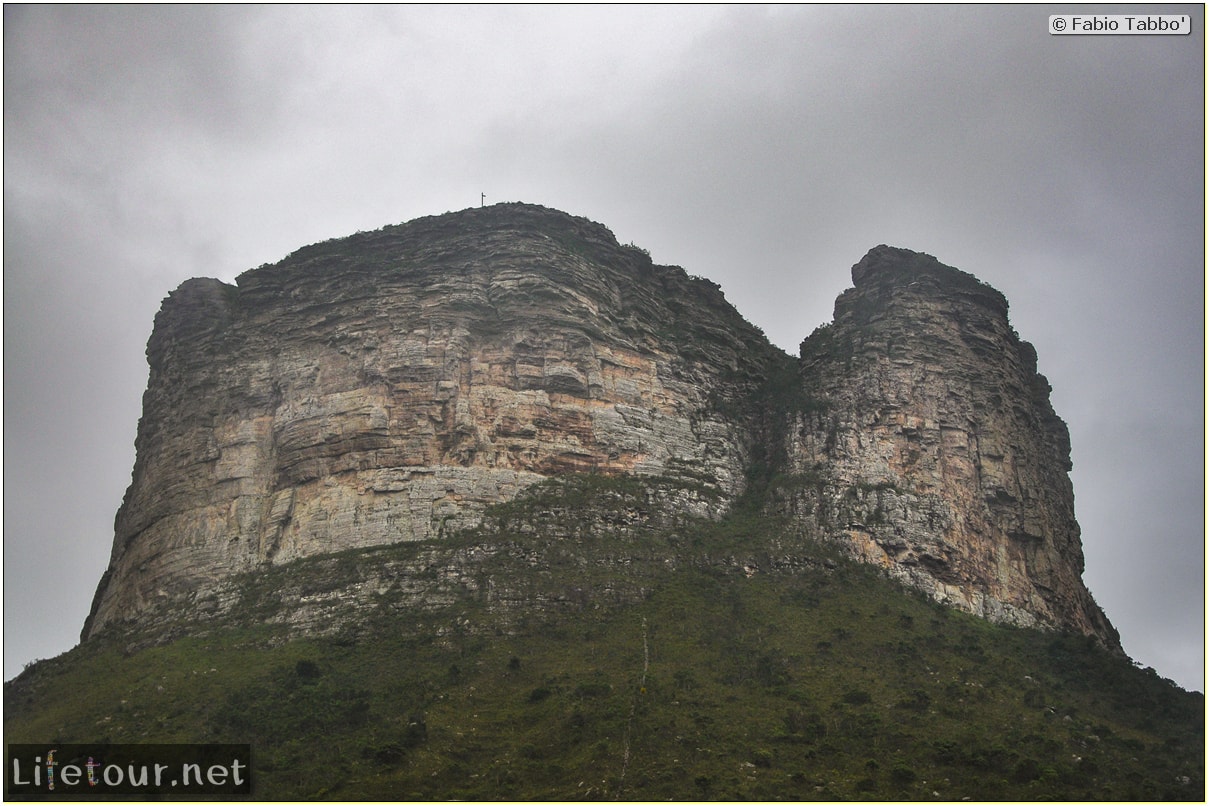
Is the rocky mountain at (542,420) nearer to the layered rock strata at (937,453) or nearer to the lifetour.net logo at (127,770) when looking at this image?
the layered rock strata at (937,453)

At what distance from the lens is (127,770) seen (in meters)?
51.6

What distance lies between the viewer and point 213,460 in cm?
7581

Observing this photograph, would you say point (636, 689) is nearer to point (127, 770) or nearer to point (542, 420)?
point (127, 770)

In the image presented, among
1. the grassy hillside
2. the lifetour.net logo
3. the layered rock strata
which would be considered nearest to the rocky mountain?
the layered rock strata

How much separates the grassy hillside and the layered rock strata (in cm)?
383

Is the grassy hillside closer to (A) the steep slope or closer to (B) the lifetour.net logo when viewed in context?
(B) the lifetour.net logo

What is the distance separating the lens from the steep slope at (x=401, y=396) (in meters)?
71.4

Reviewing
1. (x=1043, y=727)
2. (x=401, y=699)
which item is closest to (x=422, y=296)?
(x=401, y=699)

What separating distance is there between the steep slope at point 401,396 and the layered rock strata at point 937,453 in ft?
21.5

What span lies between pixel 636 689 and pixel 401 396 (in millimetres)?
25238

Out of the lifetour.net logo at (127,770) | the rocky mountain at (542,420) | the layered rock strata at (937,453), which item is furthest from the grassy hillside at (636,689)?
the layered rock strata at (937,453)

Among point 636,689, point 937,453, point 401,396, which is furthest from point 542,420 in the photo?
point 937,453

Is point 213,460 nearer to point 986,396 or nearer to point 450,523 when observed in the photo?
point 450,523

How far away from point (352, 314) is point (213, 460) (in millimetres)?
11704
